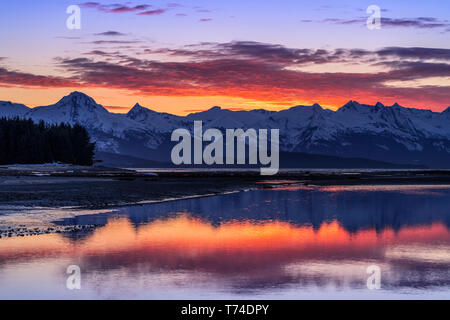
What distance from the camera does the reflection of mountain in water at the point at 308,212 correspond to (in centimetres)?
4175

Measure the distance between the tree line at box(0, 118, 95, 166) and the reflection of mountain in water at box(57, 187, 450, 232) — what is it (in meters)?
120

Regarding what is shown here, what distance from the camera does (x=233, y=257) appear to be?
27328mm

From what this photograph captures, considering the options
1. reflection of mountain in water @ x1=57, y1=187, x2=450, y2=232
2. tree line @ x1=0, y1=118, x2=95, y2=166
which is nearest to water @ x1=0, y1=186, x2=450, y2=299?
reflection of mountain in water @ x1=57, y1=187, x2=450, y2=232

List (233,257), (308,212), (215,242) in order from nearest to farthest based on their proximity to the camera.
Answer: (233,257), (215,242), (308,212)

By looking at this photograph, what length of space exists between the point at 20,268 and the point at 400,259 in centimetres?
1660

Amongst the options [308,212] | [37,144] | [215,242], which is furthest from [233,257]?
[37,144]

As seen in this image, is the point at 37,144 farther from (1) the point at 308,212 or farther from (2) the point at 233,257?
(2) the point at 233,257

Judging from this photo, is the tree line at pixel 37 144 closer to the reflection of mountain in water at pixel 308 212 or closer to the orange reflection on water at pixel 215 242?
the reflection of mountain in water at pixel 308 212

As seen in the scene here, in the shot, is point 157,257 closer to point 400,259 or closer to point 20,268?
point 20,268

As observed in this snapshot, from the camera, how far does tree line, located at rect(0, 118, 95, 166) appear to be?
171m

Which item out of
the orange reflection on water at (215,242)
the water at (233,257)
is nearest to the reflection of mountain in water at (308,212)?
the water at (233,257)

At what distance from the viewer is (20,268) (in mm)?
23609

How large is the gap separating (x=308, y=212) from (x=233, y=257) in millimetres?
23382

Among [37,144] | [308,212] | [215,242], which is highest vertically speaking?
[37,144]
